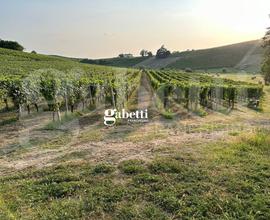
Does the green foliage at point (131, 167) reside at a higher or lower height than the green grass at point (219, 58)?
lower

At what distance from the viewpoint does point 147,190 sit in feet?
23.2

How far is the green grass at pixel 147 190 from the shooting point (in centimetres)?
618

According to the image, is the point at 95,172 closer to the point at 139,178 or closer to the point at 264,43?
the point at 139,178

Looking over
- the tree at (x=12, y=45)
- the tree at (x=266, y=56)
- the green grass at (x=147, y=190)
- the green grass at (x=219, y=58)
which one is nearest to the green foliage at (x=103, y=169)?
the green grass at (x=147, y=190)

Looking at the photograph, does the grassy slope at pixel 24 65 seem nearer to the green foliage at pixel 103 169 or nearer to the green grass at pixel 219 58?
the green foliage at pixel 103 169

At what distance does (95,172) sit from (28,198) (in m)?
1.92

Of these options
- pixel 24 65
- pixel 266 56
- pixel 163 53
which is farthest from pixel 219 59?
pixel 266 56

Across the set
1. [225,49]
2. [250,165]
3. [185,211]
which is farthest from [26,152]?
[225,49]

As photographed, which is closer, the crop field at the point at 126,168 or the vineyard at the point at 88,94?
the crop field at the point at 126,168

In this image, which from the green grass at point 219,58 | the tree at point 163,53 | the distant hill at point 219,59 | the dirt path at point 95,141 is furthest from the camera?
the tree at point 163,53

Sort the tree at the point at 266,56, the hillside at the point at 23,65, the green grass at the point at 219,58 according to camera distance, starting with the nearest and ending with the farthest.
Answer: the tree at the point at 266,56 → the hillside at the point at 23,65 → the green grass at the point at 219,58

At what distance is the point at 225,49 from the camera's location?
401 ft

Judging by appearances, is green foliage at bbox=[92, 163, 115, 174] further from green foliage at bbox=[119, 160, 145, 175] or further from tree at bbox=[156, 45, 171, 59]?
tree at bbox=[156, 45, 171, 59]

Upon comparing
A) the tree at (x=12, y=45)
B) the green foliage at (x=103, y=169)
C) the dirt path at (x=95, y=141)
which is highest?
the tree at (x=12, y=45)
